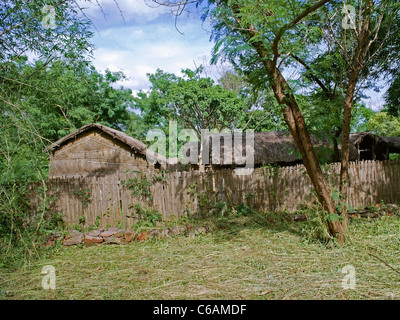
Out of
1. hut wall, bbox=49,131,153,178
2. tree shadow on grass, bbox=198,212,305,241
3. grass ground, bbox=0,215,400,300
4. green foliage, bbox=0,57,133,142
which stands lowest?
grass ground, bbox=0,215,400,300

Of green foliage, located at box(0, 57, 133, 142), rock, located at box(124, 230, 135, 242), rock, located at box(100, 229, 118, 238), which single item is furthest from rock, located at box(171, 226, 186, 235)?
green foliage, located at box(0, 57, 133, 142)

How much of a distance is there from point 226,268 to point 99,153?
10503 mm

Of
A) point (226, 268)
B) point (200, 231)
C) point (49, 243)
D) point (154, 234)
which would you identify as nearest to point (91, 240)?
point (49, 243)

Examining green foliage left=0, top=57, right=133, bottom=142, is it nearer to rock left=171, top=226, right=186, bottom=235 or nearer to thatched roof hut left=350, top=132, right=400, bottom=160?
rock left=171, top=226, right=186, bottom=235

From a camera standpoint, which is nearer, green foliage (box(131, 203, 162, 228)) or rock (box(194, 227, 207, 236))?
rock (box(194, 227, 207, 236))

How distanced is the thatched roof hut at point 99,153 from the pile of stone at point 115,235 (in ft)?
21.5

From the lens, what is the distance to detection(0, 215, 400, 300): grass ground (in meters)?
3.98

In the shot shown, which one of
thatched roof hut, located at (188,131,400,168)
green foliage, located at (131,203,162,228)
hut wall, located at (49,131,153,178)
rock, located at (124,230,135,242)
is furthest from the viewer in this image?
hut wall, located at (49,131,153,178)

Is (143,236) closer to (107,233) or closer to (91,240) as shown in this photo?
(107,233)

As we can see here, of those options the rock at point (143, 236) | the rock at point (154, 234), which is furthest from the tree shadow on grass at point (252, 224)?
the rock at point (143, 236)

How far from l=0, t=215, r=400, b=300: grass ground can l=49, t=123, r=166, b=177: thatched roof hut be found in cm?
714

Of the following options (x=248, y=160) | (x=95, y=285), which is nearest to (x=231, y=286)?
(x=95, y=285)

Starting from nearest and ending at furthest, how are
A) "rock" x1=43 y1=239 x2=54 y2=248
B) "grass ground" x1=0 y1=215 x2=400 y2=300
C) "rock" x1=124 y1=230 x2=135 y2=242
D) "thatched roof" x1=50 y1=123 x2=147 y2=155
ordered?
"grass ground" x1=0 y1=215 x2=400 y2=300 → "rock" x1=43 y1=239 x2=54 y2=248 → "rock" x1=124 y1=230 x2=135 y2=242 → "thatched roof" x1=50 y1=123 x2=147 y2=155

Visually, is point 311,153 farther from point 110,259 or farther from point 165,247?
point 110,259
